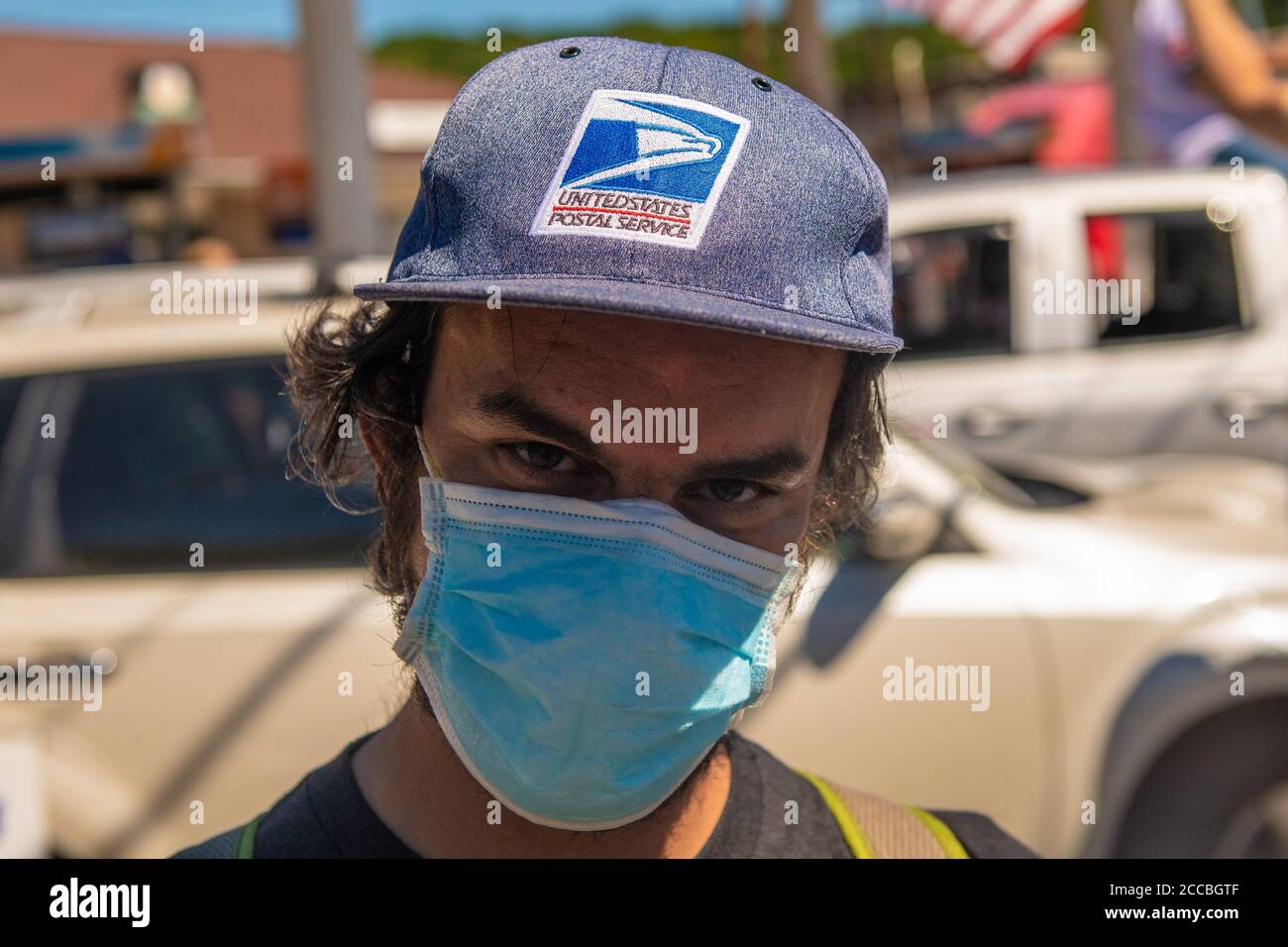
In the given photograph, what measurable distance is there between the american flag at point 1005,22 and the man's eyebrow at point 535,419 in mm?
10006

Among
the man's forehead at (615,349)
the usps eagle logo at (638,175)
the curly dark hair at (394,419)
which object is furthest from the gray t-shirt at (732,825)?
the usps eagle logo at (638,175)

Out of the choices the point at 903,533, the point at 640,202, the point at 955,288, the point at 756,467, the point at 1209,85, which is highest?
the point at 1209,85

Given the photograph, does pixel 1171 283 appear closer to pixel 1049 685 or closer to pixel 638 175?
pixel 1049 685

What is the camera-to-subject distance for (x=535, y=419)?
129 cm

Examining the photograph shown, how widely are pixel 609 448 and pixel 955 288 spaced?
16.5 feet

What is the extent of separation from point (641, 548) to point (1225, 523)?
2869 millimetres

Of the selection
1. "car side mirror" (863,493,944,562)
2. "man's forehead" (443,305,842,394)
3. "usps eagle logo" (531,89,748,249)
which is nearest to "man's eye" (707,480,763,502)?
"man's forehead" (443,305,842,394)

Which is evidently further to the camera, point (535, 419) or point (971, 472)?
point (971, 472)

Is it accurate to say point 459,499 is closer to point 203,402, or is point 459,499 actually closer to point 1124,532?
point 203,402

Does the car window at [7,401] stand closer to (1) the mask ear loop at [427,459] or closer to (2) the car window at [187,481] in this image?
(2) the car window at [187,481]

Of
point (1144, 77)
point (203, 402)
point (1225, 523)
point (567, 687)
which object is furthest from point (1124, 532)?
point (1144, 77)

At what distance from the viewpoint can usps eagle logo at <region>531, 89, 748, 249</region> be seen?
1.20 meters

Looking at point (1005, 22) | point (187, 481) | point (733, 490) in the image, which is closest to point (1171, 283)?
point (187, 481)

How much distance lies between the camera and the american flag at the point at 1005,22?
33.6ft
